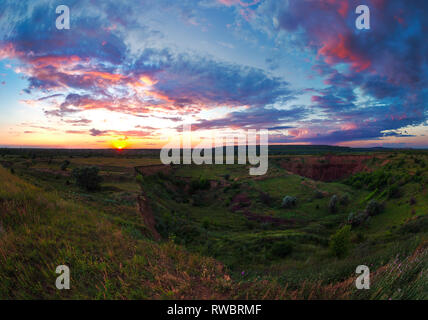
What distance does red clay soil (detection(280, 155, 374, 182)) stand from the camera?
2714 inches

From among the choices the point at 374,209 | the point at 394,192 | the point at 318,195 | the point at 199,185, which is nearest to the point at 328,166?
the point at 318,195

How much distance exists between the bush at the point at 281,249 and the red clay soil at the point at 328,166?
6460 cm

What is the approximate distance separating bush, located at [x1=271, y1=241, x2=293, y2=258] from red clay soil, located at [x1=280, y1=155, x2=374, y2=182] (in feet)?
212

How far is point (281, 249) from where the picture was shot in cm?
1617

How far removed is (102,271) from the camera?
403 centimetres

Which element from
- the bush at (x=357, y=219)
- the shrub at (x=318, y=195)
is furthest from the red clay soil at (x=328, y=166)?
the bush at (x=357, y=219)

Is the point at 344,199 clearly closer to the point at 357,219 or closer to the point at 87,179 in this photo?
the point at 357,219

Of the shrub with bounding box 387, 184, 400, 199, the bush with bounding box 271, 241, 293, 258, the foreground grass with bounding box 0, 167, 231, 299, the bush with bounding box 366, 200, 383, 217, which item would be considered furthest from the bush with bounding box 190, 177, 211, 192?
the foreground grass with bounding box 0, 167, 231, 299

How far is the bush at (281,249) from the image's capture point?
15805 millimetres

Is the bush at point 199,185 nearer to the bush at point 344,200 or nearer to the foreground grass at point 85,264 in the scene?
the bush at point 344,200

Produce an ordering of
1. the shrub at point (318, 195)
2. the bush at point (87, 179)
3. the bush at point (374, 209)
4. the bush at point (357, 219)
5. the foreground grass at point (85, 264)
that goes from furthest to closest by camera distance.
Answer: the shrub at point (318, 195)
the bush at point (374, 209)
the bush at point (357, 219)
the bush at point (87, 179)
the foreground grass at point (85, 264)

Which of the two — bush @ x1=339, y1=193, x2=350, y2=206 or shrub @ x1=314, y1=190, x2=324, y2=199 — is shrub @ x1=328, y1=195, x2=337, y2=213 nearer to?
bush @ x1=339, y1=193, x2=350, y2=206
